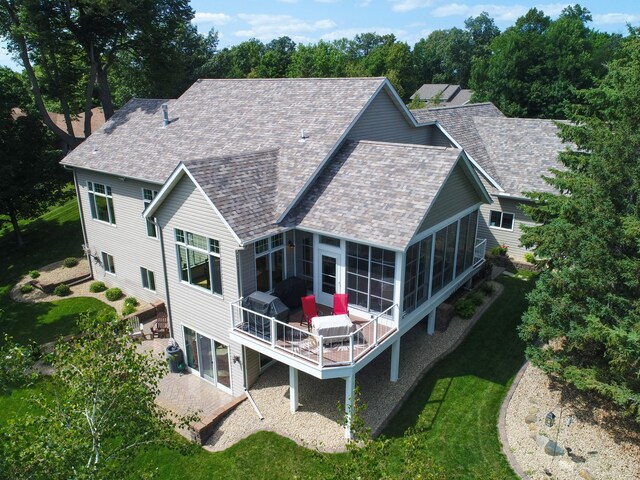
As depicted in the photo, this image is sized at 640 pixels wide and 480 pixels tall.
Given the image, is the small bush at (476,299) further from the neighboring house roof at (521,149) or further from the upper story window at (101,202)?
the upper story window at (101,202)

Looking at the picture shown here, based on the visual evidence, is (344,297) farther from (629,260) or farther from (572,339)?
(629,260)

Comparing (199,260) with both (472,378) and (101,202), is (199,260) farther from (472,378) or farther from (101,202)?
(101,202)

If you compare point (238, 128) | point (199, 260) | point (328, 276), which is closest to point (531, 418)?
point (328, 276)

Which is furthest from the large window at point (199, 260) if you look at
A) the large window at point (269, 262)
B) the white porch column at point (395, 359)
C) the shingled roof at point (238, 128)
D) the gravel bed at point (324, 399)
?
the white porch column at point (395, 359)

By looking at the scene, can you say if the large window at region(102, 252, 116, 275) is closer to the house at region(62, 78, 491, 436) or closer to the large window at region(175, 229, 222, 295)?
the house at region(62, 78, 491, 436)

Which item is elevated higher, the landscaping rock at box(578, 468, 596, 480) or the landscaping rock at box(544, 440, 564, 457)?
the landscaping rock at box(544, 440, 564, 457)

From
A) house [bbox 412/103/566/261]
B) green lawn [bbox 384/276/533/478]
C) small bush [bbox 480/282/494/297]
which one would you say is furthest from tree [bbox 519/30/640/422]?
house [bbox 412/103/566/261]
